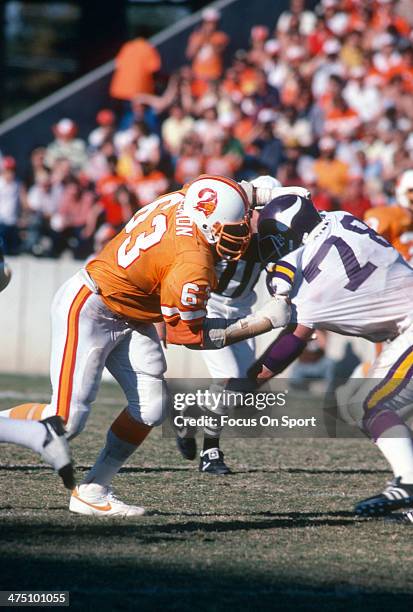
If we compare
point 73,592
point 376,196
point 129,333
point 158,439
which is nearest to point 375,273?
point 129,333

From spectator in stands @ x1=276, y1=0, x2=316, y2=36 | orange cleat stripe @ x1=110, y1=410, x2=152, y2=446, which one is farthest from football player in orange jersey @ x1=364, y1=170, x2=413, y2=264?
spectator in stands @ x1=276, y1=0, x2=316, y2=36

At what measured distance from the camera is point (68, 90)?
15.0m

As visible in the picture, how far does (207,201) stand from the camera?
4.94 metres

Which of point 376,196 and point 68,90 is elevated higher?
point 68,90

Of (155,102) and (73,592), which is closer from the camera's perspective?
(73,592)

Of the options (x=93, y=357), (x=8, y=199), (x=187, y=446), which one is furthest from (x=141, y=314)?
(x=8, y=199)

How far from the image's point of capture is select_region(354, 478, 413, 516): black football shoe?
5.23 metres

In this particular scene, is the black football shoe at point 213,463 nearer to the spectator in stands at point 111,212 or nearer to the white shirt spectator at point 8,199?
the spectator in stands at point 111,212

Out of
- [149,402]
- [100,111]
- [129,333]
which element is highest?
[100,111]

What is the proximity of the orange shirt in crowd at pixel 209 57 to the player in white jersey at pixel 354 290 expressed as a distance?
955cm

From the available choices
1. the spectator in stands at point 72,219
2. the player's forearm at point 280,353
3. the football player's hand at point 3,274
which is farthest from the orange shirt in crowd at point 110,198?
the football player's hand at point 3,274

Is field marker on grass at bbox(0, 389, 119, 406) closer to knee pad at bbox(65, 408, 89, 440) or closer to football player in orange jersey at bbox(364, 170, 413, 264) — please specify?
football player in orange jersey at bbox(364, 170, 413, 264)

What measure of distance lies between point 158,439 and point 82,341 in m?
3.30

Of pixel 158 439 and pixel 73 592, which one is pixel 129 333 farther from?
pixel 158 439
